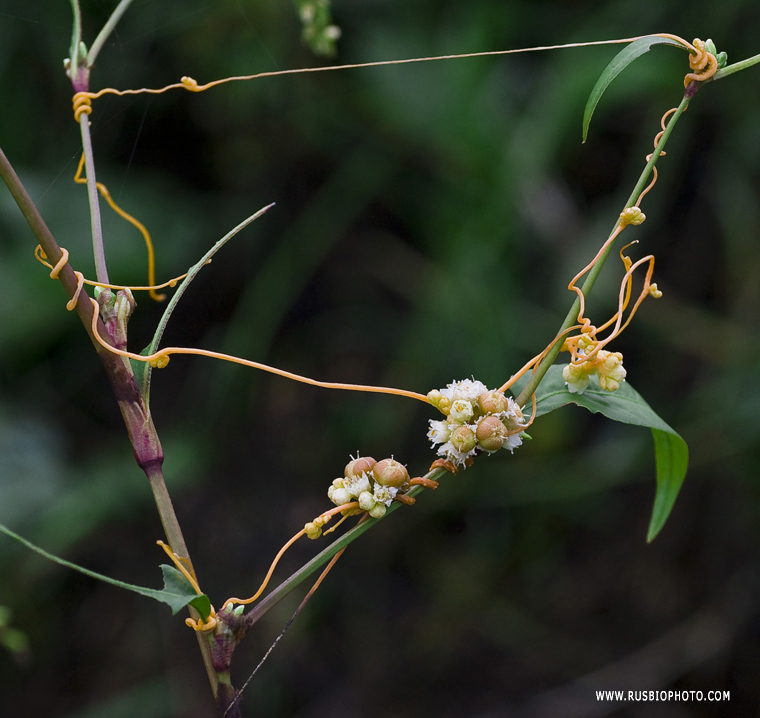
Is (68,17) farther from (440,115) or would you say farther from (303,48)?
(440,115)

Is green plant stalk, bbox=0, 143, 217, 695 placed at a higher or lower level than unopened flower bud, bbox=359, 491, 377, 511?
higher

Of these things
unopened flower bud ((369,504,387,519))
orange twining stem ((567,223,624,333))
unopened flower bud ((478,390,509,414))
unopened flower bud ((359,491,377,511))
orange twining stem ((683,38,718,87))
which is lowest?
unopened flower bud ((369,504,387,519))

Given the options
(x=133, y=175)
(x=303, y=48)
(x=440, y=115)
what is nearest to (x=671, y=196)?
(x=440, y=115)

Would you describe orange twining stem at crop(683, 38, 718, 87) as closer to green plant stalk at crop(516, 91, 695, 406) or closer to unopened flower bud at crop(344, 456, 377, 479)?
Result: green plant stalk at crop(516, 91, 695, 406)

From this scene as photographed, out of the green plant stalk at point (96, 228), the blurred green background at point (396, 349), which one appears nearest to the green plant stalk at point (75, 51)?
the green plant stalk at point (96, 228)

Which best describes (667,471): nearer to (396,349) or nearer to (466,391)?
(466,391)

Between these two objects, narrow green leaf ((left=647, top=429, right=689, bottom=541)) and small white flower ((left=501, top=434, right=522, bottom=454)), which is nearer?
small white flower ((left=501, top=434, right=522, bottom=454))

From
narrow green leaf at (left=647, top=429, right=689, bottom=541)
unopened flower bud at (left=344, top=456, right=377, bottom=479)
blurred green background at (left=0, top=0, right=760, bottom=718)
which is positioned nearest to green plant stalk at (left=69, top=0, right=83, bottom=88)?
unopened flower bud at (left=344, top=456, right=377, bottom=479)
